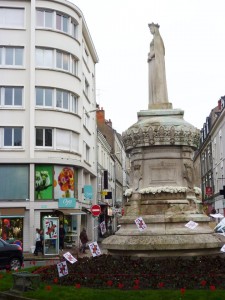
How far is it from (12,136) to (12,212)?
5.67m

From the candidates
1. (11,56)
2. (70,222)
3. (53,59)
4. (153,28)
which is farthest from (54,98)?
(153,28)

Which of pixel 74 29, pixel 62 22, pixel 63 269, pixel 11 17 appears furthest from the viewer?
pixel 74 29

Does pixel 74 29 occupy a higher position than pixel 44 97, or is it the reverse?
pixel 74 29

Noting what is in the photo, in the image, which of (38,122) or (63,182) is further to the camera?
(63,182)

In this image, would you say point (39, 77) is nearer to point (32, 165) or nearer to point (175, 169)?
point (32, 165)

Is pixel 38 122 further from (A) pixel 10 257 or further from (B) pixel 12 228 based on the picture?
(A) pixel 10 257

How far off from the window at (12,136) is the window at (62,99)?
12.3 feet

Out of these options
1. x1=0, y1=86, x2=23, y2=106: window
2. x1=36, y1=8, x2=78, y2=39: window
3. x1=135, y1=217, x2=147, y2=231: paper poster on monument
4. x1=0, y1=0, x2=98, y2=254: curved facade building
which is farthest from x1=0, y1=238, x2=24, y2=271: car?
x1=36, y1=8, x2=78, y2=39: window

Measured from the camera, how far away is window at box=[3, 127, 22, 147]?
3697 centimetres

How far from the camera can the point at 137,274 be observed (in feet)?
36.6

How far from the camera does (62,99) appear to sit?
128 feet

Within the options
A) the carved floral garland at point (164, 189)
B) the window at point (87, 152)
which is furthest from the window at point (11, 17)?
the carved floral garland at point (164, 189)

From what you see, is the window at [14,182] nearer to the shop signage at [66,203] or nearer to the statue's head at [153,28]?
the shop signage at [66,203]

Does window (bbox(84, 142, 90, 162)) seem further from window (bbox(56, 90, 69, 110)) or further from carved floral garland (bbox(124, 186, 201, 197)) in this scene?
carved floral garland (bbox(124, 186, 201, 197))
